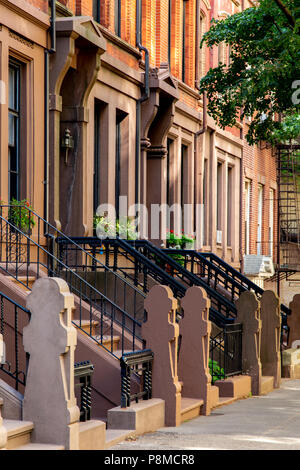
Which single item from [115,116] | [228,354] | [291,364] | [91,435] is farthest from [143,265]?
[91,435]

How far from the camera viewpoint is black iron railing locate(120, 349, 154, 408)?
1013cm

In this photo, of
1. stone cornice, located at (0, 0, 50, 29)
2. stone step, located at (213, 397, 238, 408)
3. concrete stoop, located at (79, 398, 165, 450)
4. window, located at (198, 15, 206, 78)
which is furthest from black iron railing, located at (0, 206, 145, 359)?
window, located at (198, 15, 206, 78)

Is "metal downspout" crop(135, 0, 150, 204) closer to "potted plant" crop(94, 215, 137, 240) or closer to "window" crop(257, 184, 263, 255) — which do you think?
"potted plant" crop(94, 215, 137, 240)

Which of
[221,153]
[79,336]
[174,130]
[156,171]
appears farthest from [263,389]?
[221,153]

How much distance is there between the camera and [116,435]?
9.66m

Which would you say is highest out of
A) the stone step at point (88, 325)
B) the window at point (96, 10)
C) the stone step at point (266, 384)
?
the window at point (96, 10)

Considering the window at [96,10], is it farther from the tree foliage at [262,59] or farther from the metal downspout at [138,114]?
the tree foliage at [262,59]

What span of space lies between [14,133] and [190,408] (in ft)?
17.6

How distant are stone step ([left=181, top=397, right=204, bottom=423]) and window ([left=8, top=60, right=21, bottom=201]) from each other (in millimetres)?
4437

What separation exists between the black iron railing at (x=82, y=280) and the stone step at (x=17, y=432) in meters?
3.35

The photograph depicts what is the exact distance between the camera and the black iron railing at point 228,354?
46.0ft

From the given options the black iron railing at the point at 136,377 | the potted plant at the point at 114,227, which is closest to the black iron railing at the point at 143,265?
the potted plant at the point at 114,227

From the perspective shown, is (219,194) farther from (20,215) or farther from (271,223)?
(20,215)

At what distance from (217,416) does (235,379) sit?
2134mm
